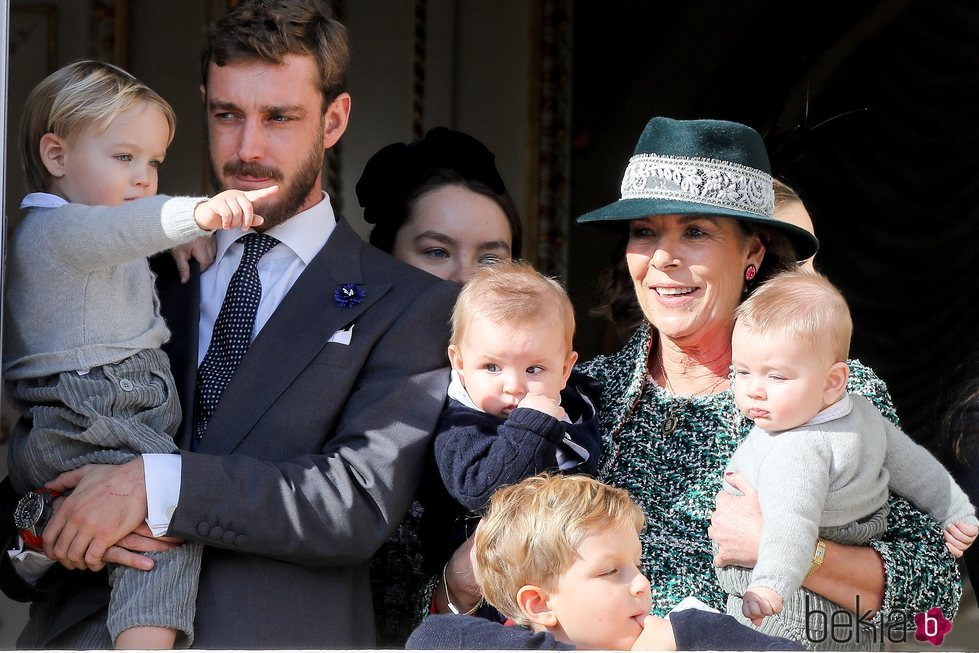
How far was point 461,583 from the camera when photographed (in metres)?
2.79

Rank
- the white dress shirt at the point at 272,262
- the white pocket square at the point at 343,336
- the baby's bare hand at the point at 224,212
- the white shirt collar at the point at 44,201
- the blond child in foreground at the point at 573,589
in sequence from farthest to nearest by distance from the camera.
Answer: the white dress shirt at the point at 272,262, the white pocket square at the point at 343,336, the white shirt collar at the point at 44,201, the baby's bare hand at the point at 224,212, the blond child in foreground at the point at 573,589

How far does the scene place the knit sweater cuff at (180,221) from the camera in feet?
8.25

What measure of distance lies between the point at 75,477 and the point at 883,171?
140 inches

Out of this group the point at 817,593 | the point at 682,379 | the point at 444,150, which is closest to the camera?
the point at 817,593

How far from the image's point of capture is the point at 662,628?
240 centimetres

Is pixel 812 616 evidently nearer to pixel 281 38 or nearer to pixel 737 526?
pixel 737 526

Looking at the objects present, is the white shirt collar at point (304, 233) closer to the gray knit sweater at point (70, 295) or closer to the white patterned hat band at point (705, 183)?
the gray knit sweater at point (70, 295)

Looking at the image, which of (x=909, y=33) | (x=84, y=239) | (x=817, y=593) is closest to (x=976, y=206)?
(x=909, y=33)

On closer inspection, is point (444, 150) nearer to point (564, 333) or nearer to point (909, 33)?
point (564, 333)

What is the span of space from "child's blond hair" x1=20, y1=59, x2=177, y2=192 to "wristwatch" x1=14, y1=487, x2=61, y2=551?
0.60 metres

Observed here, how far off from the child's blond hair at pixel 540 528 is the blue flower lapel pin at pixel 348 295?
1.91 feet

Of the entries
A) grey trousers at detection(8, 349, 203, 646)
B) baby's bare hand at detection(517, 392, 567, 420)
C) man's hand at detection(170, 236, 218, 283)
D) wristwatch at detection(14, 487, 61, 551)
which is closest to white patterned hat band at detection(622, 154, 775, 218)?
baby's bare hand at detection(517, 392, 567, 420)

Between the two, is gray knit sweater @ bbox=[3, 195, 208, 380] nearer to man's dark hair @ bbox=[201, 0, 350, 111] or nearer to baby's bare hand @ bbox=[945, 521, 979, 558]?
man's dark hair @ bbox=[201, 0, 350, 111]
